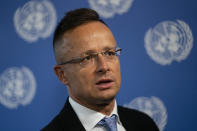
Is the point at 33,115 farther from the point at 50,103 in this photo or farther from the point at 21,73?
the point at 21,73

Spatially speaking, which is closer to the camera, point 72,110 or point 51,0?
point 72,110

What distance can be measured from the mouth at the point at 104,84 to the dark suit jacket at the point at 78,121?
0.59ft

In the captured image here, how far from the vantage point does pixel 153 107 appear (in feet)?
4.89

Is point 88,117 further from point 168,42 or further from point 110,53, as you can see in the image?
point 168,42

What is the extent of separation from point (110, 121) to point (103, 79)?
20 centimetres

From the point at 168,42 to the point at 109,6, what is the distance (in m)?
0.43

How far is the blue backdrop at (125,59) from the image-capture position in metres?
1.36

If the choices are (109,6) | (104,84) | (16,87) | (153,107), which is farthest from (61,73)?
(153,107)

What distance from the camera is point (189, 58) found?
153cm

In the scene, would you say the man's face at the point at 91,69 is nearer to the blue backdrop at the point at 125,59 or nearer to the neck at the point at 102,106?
the neck at the point at 102,106

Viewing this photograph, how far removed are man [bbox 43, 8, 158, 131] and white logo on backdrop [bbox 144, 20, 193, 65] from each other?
1.67 feet

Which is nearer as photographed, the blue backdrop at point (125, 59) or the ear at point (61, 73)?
the ear at point (61, 73)

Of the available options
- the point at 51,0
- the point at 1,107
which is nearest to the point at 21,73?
the point at 1,107

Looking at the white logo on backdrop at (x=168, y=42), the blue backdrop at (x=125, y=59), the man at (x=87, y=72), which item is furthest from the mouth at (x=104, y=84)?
the white logo on backdrop at (x=168, y=42)
